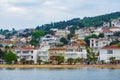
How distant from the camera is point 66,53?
315 ft

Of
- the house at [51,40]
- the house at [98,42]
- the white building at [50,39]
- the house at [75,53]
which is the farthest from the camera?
the white building at [50,39]

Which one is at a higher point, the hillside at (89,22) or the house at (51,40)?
the hillside at (89,22)

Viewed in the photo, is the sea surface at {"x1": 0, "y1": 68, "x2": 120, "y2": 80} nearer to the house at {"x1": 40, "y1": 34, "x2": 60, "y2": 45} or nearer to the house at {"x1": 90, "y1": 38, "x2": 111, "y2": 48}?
the house at {"x1": 90, "y1": 38, "x2": 111, "y2": 48}

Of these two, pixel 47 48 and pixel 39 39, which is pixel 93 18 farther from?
pixel 47 48

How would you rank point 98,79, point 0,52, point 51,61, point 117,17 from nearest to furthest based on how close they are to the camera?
1. point 98,79
2. point 51,61
3. point 0,52
4. point 117,17

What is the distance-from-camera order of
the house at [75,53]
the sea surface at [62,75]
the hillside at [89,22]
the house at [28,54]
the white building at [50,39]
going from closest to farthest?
1. the sea surface at [62,75]
2. the house at [75,53]
3. the house at [28,54]
4. the white building at [50,39]
5. the hillside at [89,22]

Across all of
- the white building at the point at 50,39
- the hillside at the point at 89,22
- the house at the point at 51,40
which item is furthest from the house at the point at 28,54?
the hillside at the point at 89,22

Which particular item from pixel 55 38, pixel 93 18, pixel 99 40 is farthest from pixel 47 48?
pixel 93 18

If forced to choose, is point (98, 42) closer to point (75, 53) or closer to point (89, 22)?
point (75, 53)

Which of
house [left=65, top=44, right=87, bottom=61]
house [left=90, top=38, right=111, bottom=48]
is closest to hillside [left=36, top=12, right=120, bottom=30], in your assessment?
house [left=90, top=38, right=111, bottom=48]

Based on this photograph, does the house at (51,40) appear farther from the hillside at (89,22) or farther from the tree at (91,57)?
the tree at (91,57)

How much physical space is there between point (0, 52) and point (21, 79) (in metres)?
45.6

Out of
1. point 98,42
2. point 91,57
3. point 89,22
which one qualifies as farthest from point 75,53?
point 89,22

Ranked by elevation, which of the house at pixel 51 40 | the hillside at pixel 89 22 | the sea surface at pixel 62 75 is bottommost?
the sea surface at pixel 62 75
